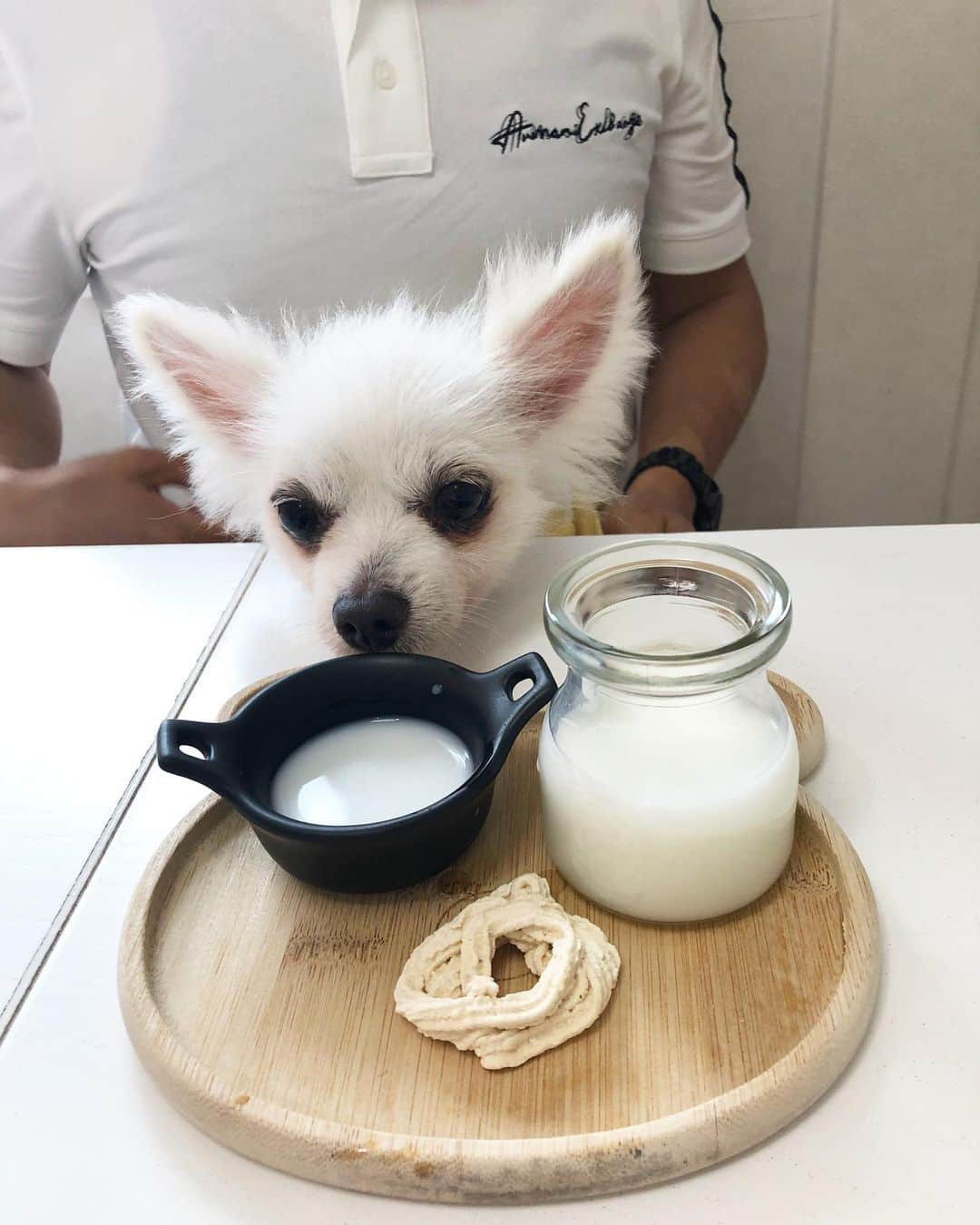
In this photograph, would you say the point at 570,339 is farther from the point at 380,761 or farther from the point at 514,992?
the point at 514,992

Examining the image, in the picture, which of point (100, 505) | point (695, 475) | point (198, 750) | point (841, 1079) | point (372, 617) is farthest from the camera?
point (695, 475)

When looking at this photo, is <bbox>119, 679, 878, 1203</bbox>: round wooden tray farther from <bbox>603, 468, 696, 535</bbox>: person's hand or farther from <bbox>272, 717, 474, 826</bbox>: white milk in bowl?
<bbox>603, 468, 696, 535</bbox>: person's hand

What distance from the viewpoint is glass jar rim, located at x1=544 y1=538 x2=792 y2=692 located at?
1.44ft

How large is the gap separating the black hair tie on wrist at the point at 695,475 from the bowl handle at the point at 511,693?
1.97 feet

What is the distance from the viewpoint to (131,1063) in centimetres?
44

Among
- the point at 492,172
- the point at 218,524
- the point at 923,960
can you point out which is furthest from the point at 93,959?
the point at 492,172

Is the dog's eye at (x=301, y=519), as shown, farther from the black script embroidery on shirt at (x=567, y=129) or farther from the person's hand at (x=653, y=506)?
the black script embroidery on shirt at (x=567, y=129)

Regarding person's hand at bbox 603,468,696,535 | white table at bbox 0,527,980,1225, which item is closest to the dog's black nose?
white table at bbox 0,527,980,1225

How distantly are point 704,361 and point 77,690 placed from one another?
840 mm

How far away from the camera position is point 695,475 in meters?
1.10

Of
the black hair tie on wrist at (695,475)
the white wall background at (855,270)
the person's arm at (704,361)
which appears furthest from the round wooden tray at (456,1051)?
the white wall background at (855,270)

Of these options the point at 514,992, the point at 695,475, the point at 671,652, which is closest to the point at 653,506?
the point at 695,475

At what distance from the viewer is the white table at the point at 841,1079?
374 millimetres

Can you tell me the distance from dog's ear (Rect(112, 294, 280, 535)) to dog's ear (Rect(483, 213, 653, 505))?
180mm
